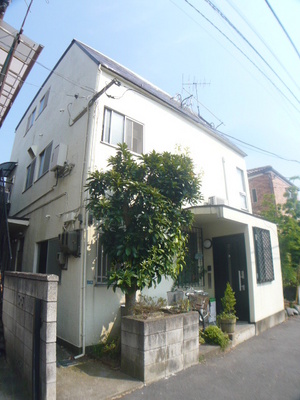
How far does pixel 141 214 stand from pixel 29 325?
2.63 metres

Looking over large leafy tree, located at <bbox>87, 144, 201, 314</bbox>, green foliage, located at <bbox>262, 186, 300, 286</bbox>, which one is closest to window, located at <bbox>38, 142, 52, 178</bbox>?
large leafy tree, located at <bbox>87, 144, 201, 314</bbox>

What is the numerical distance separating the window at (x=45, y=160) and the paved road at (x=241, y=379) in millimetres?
7359

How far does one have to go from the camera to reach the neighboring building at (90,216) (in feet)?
18.3

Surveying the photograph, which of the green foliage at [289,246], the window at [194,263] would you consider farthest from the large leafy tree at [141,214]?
the green foliage at [289,246]

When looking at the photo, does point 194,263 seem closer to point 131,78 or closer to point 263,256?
point 263,256

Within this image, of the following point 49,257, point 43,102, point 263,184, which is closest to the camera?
point 49,257

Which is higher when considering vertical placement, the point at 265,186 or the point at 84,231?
the point at 265,186

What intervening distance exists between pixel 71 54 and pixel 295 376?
11070 mm

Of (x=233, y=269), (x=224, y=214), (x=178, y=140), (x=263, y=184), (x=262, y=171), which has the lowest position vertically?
(x=233, y=269)

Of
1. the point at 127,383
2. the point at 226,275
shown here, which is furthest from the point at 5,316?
the point at 226,275

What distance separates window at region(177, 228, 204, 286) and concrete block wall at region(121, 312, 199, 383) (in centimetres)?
291

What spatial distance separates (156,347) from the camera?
4.16 metres

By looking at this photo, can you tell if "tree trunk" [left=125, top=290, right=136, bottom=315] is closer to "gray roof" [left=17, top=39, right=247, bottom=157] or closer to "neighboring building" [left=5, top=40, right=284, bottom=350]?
"neighboring building" [left=5, top=40, right=284, bottom=350]

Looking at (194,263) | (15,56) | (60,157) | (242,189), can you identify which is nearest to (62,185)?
(60,157)
